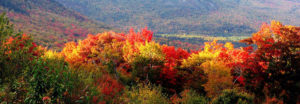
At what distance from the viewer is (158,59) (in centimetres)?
3303

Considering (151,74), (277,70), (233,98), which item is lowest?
(233,98)

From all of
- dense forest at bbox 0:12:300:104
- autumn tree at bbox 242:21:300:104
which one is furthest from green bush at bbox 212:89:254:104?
autumn tree at bbox 242:21:300:104

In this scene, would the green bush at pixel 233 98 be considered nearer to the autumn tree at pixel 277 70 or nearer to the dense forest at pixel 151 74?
the dense forest at pixel 151 74

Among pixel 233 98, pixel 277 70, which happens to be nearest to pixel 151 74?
pixel 233 98

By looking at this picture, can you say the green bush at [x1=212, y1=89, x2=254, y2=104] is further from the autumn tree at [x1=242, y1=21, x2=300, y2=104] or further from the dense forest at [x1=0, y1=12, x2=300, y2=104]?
the autumn tree at [x1=242, y1=21, x2=300, y2=104]

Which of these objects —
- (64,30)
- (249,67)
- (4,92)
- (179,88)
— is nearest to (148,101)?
(4,92)

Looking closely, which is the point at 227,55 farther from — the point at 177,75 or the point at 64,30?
the point at 64,30

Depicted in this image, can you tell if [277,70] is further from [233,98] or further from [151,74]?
[151,74]

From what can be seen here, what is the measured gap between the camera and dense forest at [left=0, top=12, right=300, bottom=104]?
1320cm

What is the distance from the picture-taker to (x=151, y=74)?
110 feet

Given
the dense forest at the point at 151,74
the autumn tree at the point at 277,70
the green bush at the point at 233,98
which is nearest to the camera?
the dense forest at the point at 151,74

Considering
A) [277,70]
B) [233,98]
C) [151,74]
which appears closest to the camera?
[233,98]

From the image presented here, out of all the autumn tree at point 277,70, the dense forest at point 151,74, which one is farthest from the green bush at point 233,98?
the autumn tree at point 277,70

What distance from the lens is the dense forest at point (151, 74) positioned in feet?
43.3
